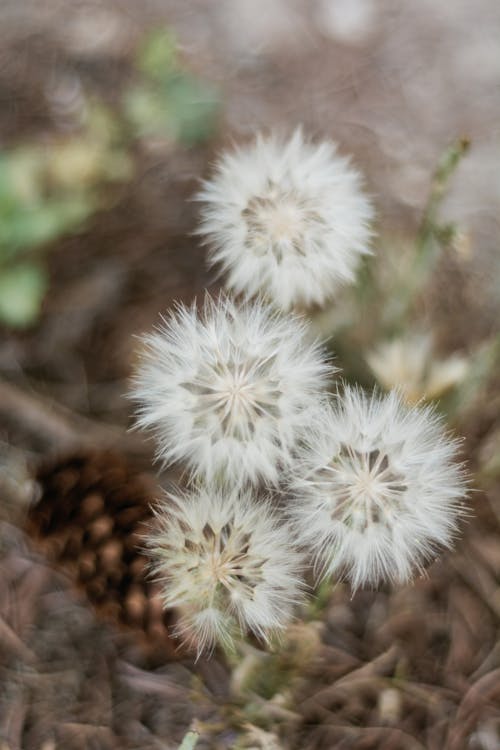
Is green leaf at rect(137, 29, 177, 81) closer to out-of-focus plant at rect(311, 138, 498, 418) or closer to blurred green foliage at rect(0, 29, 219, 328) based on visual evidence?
blurred green foliage at rect(0, 29, 219, 328)

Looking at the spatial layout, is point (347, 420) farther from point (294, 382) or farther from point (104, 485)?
point (104, 485)

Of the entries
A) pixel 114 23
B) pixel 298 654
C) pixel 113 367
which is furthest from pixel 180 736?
pixel 114 23

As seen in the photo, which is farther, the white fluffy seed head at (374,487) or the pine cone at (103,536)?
the pine cone at (103,536)

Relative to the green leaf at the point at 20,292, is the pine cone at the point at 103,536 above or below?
below

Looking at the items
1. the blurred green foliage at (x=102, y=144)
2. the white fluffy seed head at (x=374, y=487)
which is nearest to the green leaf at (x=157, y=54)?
the blurred green foliage at (x=102, y=144)

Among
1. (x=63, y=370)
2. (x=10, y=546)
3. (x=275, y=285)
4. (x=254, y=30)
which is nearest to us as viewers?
(x=275, y=285)

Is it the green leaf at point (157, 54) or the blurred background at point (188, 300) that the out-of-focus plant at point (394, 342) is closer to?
the blurred background at point (188, 300)

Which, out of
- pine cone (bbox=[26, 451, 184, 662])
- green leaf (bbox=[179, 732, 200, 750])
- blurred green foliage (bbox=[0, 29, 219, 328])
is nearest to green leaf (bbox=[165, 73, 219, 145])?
blurred green foliage (bbox=[0, 29, 219, 328])
